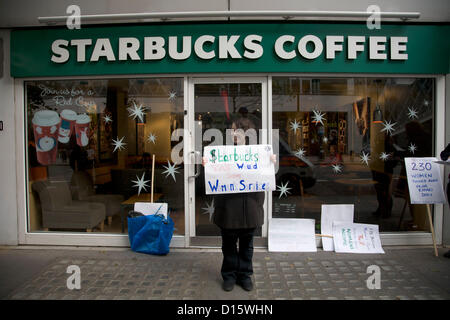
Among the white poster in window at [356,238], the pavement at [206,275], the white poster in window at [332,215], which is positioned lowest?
the pavement at [206,275]

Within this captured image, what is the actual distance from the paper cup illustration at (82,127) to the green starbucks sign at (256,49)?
0.78 m

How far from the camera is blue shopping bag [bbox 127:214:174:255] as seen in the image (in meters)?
4.50

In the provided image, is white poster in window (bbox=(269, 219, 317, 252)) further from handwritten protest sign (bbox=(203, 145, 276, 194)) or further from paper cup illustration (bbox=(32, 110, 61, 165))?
paper cup illustration (bbox=(32, 110, 61, 165))

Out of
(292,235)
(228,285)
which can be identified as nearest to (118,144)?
(228,285)

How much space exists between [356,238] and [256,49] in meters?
3.37

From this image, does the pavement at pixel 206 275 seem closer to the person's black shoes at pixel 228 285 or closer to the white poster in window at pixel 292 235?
the person's black shoes at pixel 228 285

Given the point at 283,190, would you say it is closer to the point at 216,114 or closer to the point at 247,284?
the point at 216,114

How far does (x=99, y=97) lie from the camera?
513 centimetres

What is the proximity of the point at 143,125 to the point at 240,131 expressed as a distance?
2250 millimetres

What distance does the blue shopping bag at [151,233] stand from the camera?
177 inches

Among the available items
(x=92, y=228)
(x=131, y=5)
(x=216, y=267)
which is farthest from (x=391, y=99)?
(x=92, y=228)

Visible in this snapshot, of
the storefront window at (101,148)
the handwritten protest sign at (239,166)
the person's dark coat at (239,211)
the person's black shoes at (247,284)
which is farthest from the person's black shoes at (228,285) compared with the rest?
the storefront window at (101,148)

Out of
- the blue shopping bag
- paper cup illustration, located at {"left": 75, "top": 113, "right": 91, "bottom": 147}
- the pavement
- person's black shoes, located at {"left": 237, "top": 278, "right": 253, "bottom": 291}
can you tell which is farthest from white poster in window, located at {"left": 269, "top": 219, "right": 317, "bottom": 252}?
paper cup illustration, located at {"left": 75, "top": 113, "right": 91, "bottom": 147}

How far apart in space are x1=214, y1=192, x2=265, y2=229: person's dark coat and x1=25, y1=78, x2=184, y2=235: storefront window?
5.54 ft
